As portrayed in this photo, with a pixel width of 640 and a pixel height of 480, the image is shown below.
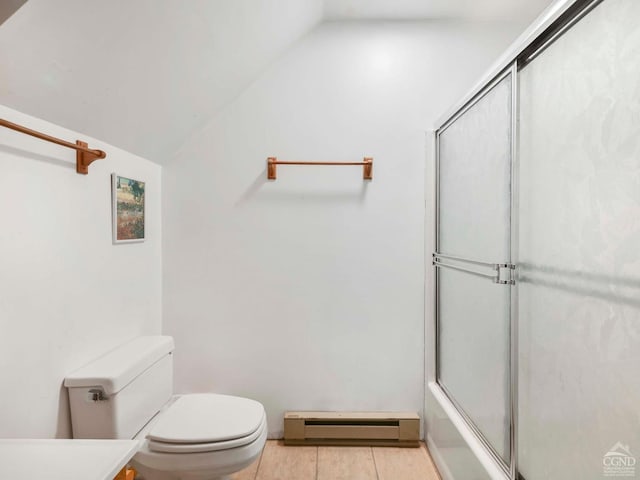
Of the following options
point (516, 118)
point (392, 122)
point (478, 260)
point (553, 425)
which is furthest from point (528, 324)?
point (392, 122)

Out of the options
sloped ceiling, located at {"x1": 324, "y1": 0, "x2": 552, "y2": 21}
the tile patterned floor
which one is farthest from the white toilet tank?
sloped ceiling, located at {"x1": 324, "y1": 0, "x2": 552, "y2": 21}

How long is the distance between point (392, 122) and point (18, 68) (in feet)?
5.79

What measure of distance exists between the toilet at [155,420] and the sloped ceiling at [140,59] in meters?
0.92

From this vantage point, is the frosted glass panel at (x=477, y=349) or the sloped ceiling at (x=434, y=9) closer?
the frosted glass panel at (x=477, y=349)

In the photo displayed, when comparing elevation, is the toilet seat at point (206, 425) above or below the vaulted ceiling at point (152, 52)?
below

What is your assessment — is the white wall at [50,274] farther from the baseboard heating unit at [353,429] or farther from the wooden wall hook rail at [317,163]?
the baseboard heating unit at [353,429]

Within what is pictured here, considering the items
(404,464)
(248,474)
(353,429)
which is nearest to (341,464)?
(353,429)

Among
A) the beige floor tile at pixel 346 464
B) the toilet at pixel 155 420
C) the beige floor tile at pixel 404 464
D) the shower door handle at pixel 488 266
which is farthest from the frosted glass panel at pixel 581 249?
the toilet at pixel 155 420

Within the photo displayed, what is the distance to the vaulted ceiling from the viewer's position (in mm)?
1130

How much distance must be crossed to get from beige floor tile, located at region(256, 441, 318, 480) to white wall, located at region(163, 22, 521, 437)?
0.46 feet

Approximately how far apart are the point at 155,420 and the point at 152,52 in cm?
150

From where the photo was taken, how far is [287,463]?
2143 mm

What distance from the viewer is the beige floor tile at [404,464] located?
2.04 metres

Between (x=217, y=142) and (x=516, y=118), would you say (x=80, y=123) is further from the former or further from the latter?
(x=516, y=118)
